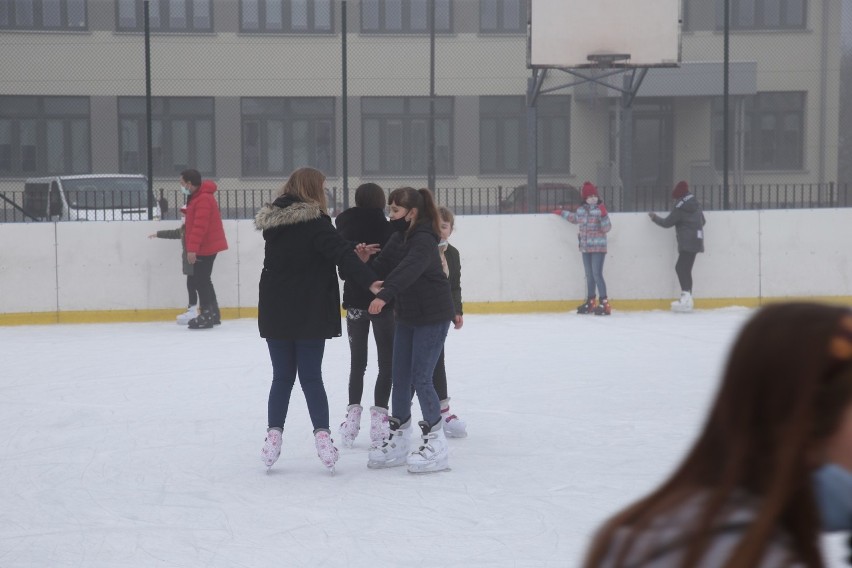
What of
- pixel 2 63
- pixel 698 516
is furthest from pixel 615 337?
pixel 2 63

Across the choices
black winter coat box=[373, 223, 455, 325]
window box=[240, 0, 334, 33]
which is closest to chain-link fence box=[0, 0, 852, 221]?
window box=[240, 0, 334, 33]

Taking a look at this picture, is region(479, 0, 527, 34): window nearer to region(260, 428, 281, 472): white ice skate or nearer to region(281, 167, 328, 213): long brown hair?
region(281, 167, 328, 213): long brown hair

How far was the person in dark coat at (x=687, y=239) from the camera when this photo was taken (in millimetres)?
11562

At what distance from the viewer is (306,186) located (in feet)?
17.4

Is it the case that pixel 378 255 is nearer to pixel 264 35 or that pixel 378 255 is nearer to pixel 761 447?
pixel 761 447

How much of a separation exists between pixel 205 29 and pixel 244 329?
1276 cm

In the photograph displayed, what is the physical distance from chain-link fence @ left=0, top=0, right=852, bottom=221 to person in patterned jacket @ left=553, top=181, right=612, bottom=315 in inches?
322

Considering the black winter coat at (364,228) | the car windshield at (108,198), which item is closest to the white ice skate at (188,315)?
the car windshield at (108,198)

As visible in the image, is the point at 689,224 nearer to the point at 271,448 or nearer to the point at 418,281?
the point at 418,281

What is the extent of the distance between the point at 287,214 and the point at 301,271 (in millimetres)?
257

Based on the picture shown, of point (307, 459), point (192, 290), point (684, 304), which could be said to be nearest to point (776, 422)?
point (307, 459)

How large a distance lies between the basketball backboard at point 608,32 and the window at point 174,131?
27.1 feet

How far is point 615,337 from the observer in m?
9.97

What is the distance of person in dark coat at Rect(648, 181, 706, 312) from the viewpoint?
37.9 ft
